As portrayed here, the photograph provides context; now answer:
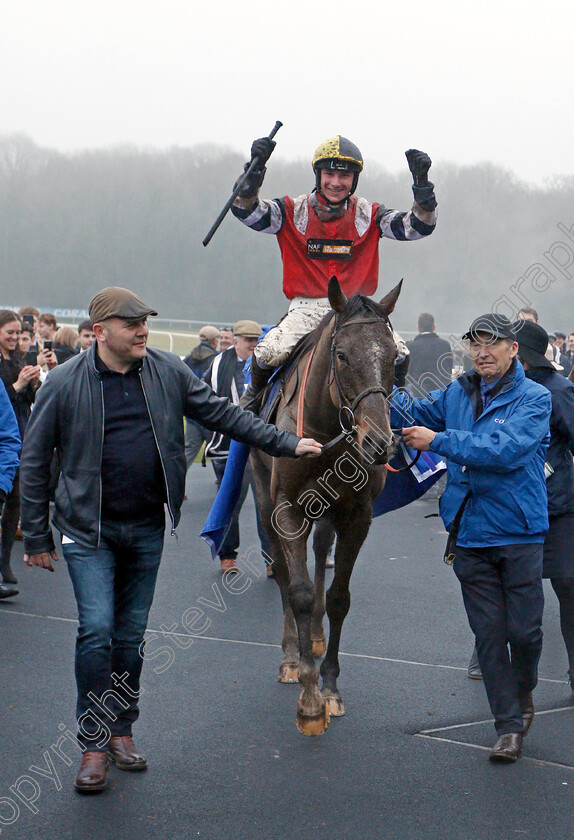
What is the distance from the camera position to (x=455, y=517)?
15.2 ft

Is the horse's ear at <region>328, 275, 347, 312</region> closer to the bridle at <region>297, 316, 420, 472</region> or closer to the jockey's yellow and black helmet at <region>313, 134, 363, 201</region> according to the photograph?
the bridle at <region>297, 316, 420, 472</region>

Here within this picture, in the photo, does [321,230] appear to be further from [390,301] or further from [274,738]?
[274,738]

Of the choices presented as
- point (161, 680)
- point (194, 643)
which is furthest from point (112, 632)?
point (194, 643)

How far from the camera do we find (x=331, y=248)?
18.9 feet

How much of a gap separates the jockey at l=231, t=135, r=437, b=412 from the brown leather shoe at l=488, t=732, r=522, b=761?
2.19 meters

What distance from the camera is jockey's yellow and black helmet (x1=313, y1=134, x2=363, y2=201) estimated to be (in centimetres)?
555

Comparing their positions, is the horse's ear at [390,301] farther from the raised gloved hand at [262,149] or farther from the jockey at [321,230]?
the raised gloved hand at [262,149]

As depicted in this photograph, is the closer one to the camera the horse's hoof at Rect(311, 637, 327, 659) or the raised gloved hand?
the raised gloved hand

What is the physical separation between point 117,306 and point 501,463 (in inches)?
74.3

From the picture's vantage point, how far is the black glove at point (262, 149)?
550cm

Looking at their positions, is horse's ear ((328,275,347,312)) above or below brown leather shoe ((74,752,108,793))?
above

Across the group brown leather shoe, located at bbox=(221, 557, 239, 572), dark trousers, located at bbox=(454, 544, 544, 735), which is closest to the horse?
dark trousers, located at bbox=(454, 544, 544, 735)

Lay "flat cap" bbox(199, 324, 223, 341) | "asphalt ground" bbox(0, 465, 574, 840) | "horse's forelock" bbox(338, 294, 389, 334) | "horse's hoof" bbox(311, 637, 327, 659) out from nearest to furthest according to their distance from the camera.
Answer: "asphalt ground" bbox(0, 465, 574, 840) < "horse's forelock" bbox(338, 294, 389, 334) < "horse's hoof" bbox(311, 637, 327, 659) < "flat cap" bbox(199, 324, 223, 341)

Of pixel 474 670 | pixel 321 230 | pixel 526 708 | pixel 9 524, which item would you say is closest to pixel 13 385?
pixel 9 524
